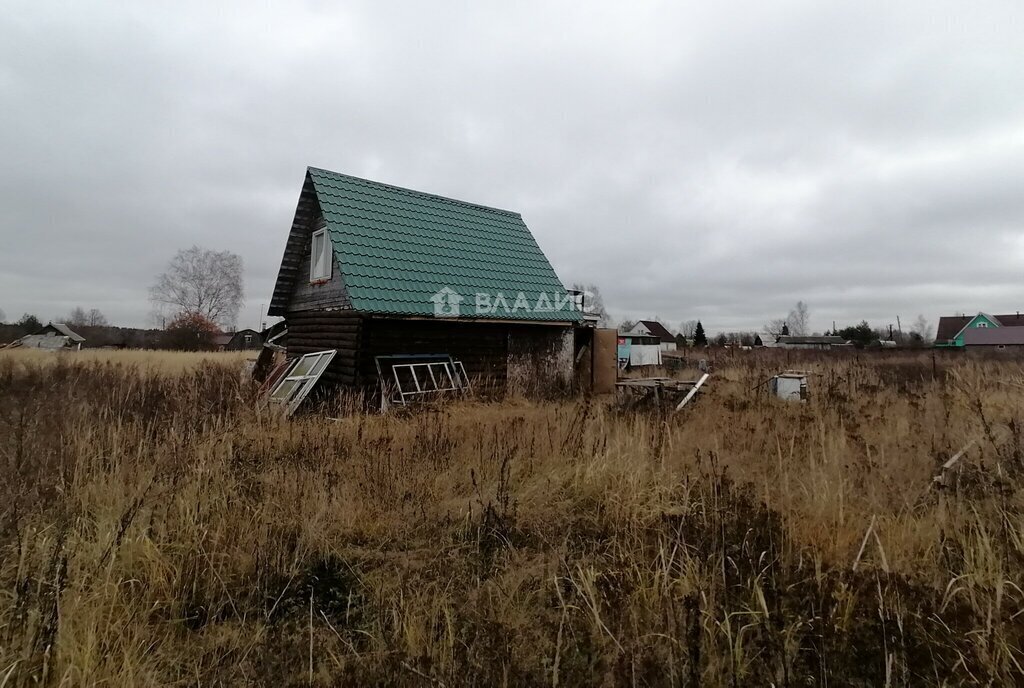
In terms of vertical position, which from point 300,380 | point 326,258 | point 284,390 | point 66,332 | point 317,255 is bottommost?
point 284,390

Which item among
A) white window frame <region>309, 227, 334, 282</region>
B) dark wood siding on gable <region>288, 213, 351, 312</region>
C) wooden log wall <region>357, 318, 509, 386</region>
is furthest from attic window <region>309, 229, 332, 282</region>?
wooden log wall <region>357, 318, 509, 386</region>

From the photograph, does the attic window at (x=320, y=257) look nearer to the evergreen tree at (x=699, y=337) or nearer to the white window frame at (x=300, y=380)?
the white window frame at (x=300, y=380)

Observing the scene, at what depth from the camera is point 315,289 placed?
36.7 feet

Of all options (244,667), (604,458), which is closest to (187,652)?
(244,667)

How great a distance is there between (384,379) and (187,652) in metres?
7.57

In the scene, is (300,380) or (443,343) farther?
(443,343)

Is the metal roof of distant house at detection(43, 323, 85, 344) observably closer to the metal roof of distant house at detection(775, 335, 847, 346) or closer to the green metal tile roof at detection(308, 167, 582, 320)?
the green metal tile roof at detection(308, 167, 582, 320)

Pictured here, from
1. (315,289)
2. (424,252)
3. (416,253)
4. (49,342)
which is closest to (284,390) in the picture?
(315,289)

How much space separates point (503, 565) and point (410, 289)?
8117 mm

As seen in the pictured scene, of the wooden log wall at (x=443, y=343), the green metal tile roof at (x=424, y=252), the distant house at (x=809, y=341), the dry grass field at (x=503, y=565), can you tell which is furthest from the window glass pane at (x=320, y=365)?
the distant house at (x=809, y=341)

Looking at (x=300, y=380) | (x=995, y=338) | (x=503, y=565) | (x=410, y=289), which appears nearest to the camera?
(x=503, y=565)

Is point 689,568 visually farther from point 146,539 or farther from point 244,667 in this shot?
point 146,539

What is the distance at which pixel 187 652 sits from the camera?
212 cm

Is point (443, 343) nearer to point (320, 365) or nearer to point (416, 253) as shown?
point (416, 253)
